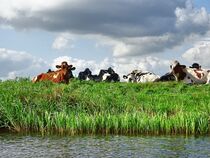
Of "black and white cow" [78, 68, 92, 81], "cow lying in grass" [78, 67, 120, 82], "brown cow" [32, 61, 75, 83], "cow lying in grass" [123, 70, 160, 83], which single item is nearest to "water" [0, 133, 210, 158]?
"brown cow" [32, 61, 75, 83]

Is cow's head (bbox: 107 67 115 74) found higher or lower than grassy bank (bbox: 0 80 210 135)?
higher

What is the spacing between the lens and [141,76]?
36.8 metres

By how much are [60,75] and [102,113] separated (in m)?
13.1

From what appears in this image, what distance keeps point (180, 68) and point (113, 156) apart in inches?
780

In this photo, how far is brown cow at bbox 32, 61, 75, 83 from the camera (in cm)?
3034

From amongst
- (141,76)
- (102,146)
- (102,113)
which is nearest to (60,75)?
(141,76)

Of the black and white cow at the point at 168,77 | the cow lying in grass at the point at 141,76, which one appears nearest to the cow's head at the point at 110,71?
the cow lying in grass at the point at 141,76

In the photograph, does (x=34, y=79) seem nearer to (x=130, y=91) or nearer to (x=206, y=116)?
(x=130, y=91)

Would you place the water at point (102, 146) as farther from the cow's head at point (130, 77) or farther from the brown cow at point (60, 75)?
the cow's head at point (130, 77)

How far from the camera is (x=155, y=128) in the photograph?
16.9 meters

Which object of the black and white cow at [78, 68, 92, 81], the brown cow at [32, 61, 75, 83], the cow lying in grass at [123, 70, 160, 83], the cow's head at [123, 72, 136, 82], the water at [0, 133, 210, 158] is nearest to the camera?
the water at [0, 133, 210, 158]

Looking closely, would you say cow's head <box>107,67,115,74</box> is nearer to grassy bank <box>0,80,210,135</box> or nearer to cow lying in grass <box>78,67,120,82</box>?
cow lying in grass <box>78,67,120,82</box>

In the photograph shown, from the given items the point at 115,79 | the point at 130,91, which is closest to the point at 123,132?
the point at 130,91

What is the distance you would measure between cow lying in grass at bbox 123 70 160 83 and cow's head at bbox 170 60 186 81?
10.5ft
